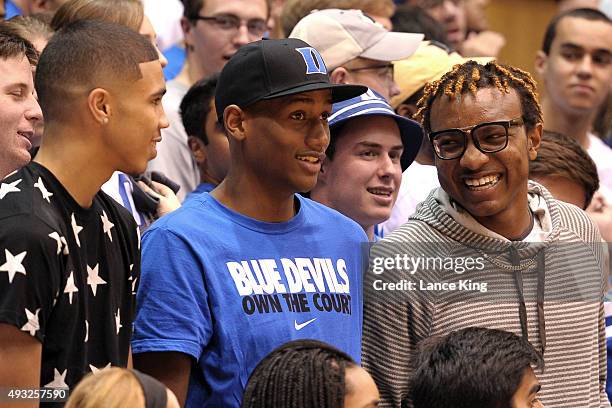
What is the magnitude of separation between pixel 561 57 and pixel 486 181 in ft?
10.9

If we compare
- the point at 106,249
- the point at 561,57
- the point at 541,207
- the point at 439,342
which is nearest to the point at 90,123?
the point at 106,249

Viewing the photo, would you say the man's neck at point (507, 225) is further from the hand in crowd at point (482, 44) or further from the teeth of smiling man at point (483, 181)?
the hand in crowd at point (482, 44)

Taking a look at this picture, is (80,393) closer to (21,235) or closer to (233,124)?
(21,235)

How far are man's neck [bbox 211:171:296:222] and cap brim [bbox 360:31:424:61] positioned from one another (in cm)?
168

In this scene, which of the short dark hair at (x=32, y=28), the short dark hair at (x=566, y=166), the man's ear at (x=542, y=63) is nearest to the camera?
the short dark hair at (x=32, y=28)

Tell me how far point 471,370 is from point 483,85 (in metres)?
1.02

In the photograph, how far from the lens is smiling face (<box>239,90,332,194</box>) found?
3283mm

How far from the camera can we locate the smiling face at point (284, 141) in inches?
129

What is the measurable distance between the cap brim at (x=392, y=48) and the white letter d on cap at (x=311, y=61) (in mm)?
1527

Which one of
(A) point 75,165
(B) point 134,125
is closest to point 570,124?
(B) point 134,125

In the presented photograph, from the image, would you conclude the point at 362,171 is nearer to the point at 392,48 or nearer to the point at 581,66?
the point at 392,48

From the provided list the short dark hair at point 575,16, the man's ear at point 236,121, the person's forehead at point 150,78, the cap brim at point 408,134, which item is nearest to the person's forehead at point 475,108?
the cap brim at point 408,134

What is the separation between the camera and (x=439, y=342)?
3105mm

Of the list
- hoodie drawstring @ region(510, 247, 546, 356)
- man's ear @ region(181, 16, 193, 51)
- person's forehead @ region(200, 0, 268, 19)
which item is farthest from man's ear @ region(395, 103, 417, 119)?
hoodie drawstring @ region(510, 247, 546, 356)
